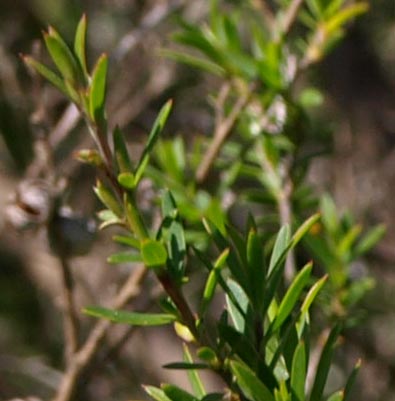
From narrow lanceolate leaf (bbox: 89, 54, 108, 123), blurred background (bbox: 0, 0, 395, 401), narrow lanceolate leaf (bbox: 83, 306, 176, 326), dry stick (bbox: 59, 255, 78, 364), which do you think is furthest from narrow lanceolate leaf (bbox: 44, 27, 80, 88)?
blurred background (bbox: 0, 0, 395, 401)

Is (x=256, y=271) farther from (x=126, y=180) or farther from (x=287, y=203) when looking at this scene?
(x=287, y=203)

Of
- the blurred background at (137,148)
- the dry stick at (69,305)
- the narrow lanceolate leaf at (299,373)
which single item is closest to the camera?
the narrow lanceolate leaf at (299,373)

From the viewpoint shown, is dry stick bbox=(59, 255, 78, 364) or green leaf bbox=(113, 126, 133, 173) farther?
dry stick bbox=(59, 255, 78, 364)

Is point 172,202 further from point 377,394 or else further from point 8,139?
point 8,139

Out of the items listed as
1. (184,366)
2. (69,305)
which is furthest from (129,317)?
(69,305)

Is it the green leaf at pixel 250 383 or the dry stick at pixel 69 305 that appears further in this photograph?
the dry stick at pixel 69 305

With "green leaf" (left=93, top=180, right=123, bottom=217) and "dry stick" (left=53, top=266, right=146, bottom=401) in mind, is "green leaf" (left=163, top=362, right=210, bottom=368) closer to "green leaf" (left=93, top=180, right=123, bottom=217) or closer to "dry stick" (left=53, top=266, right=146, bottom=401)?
"green leaf" (left=93, top=180, right=123, bottom=217)

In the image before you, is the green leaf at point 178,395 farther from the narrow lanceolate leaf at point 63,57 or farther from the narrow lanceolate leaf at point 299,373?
the narrow lanceolate leaf at point 63,57

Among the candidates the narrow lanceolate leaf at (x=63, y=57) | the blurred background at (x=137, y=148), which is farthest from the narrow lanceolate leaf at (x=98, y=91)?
the blurred background at (x=137, y=148)
